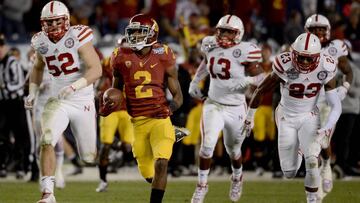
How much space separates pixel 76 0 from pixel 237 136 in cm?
780

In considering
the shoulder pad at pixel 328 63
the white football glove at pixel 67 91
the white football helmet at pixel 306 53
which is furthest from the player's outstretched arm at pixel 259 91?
the white football glove at pixel 67 91

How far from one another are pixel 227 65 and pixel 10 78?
12.4 ft

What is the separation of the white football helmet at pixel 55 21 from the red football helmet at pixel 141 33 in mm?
801

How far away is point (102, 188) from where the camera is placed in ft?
40.2

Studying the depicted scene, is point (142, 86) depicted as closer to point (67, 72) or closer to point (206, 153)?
point (67, 72)

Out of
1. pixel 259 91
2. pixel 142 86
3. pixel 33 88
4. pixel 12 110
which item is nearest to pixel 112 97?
pixel 142 86

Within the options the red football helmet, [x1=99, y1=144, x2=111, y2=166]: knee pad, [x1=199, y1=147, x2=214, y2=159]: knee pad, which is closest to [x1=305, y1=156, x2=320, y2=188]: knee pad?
[x1=199, y1=147, x2=214, y2=159]: knee pad

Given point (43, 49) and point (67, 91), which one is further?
point (43, 49)

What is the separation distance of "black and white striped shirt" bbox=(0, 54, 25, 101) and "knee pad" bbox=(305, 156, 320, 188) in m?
5.41

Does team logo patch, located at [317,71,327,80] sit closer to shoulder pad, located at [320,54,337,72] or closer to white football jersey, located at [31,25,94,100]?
shoulder pad, located at [320,54,337,72]

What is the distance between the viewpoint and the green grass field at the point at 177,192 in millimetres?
11125

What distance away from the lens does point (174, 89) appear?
9.33 metres

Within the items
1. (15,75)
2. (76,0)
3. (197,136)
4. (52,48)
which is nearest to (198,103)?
(197,136)

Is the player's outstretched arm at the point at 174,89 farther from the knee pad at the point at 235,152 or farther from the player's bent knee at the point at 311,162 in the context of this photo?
the knee pad at the point at 235,152
